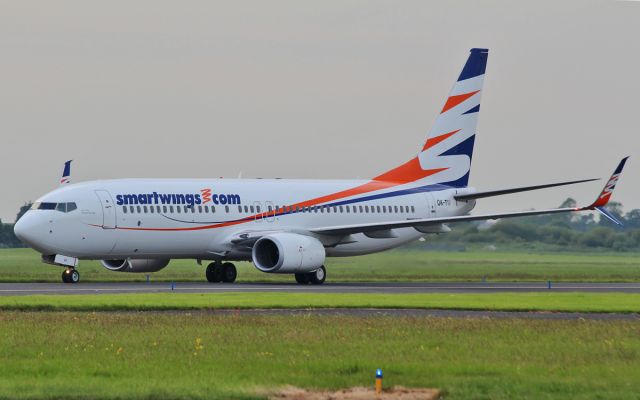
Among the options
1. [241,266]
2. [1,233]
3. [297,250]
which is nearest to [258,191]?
[297,250]

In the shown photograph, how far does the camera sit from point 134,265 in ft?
159

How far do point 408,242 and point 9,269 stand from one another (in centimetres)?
1764

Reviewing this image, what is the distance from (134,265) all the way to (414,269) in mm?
11047

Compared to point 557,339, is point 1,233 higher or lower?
higher

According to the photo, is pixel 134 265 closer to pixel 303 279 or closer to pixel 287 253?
pixel 303 279

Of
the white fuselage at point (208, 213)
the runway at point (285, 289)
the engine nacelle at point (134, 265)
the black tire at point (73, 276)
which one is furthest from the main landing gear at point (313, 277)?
the black tire at point (73, 276)

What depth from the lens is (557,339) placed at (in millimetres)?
23453

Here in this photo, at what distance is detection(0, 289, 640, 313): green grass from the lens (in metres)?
30.7

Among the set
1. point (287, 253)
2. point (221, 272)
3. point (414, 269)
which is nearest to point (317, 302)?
point (287, 253)

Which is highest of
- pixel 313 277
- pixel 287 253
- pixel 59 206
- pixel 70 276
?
pixel 59 206

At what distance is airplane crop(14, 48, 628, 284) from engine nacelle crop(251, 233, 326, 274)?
5cm

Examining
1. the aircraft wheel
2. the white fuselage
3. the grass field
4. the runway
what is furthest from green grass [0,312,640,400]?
the grass field

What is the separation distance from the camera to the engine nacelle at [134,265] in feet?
157

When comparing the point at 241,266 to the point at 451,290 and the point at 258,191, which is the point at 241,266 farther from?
the point at 451,290
